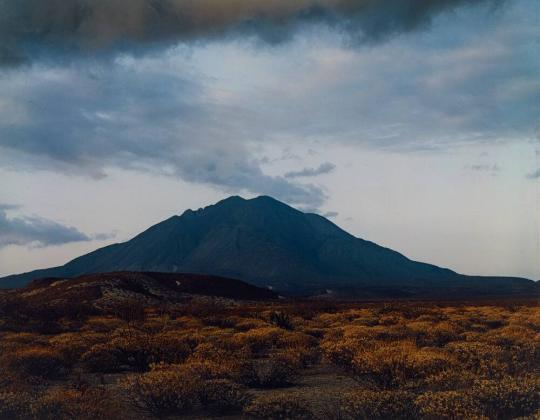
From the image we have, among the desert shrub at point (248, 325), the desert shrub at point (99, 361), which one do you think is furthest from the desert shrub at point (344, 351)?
the desert shrub at point (248, 325)

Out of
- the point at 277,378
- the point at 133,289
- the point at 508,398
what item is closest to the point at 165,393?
the point at 277,378

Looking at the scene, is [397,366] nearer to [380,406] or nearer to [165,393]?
[380,406]

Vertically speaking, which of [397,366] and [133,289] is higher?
[133,289]

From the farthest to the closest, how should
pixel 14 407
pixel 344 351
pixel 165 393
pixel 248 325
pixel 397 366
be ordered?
pixel 248 325, pixel 344 351, pixel 397 366, pixel 165 393, pixel 14 407

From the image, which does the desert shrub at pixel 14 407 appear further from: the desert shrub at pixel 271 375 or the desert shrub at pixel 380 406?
the desert shrub at pixel 380 406

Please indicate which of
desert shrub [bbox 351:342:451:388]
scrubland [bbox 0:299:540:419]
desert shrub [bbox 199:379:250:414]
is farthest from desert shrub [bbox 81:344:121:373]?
desert shrub [bbox 351:342:451:388]

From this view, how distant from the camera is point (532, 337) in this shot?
65.9 ft

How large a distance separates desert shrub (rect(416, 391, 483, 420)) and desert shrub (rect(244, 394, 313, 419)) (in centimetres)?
220

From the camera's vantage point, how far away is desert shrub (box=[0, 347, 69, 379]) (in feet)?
48.9

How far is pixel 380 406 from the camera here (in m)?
9.68

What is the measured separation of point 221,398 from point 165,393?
1207 millimetres

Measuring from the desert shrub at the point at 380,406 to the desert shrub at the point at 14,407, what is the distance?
19.8 ft

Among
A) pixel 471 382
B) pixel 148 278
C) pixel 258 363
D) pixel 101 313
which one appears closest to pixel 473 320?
pixel 258 363

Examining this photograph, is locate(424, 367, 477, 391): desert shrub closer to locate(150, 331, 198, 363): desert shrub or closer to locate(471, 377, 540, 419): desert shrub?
locate(471, 377, 540, 419): desert shrub
